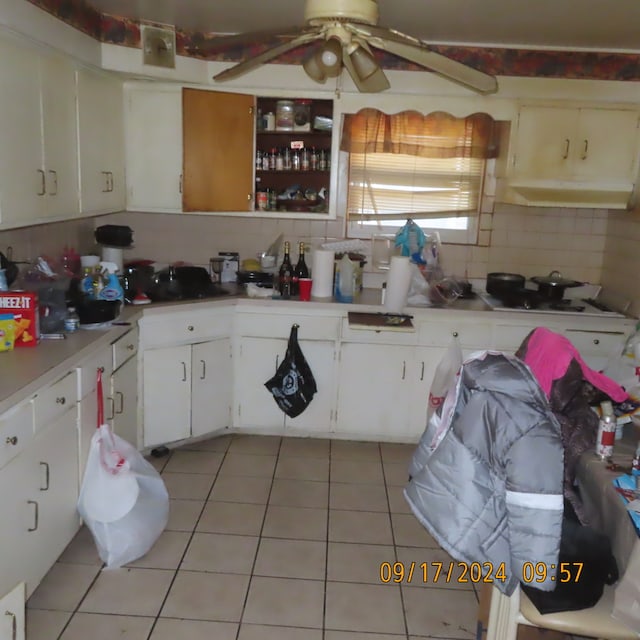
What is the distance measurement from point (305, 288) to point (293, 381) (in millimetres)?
561

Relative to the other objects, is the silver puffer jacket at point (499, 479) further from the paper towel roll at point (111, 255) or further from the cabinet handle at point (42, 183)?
the paper towel roll at point (111, 255)

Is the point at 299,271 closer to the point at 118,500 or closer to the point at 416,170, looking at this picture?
the point at 416,170

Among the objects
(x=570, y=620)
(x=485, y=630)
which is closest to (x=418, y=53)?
(x=570, y=620)

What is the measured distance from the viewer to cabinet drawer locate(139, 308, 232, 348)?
3504 mm

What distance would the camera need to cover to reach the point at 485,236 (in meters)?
4.30

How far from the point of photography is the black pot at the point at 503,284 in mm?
4055

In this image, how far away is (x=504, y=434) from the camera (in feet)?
5.56

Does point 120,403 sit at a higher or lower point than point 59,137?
lower

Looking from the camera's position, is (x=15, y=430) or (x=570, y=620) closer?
(x=570, y=620)

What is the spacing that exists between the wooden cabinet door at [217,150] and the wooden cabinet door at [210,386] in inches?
33.5

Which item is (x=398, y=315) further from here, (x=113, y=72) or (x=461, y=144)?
(x=113, y=72)

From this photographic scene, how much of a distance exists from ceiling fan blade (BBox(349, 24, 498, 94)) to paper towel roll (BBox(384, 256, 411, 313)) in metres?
1.61

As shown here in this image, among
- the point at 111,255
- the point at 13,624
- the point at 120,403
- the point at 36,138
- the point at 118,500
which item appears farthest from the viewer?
the point at 111,255

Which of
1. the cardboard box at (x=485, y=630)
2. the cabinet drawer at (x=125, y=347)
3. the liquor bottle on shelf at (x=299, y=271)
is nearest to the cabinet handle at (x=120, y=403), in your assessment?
the cabinet drawer at (x=125, y=347)
